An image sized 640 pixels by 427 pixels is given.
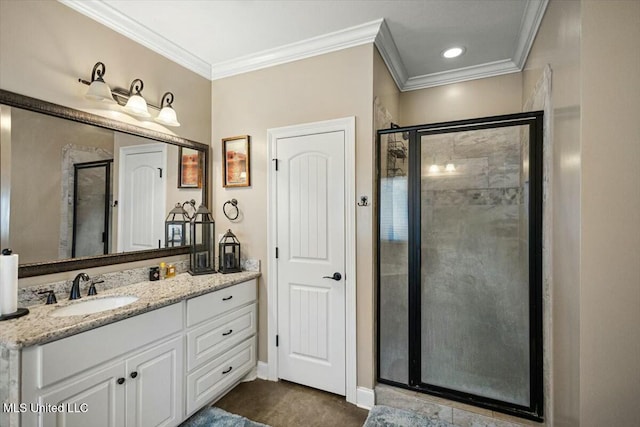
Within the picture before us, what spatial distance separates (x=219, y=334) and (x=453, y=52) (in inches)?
119

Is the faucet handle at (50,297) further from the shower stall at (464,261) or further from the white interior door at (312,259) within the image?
the shower stall at (464,261)

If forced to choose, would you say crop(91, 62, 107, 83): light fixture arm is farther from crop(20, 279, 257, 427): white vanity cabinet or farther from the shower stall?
the shower stall

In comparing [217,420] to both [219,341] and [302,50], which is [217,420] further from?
[302,50]

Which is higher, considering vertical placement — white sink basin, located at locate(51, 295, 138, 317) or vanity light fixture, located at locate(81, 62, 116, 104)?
vanity light fixture, located at locate(81, 62, 116, 104)

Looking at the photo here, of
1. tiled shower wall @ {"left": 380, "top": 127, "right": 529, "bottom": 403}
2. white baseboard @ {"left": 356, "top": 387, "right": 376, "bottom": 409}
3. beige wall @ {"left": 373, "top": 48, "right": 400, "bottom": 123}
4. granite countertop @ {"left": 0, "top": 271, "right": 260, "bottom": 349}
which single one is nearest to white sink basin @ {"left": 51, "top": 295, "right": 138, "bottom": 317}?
granite countertop @ {"left": 0, "top": 271, "right": 260, "bottom": 349}

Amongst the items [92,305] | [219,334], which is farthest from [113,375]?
[219,334]

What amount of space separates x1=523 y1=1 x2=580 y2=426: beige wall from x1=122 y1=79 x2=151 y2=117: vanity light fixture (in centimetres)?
257

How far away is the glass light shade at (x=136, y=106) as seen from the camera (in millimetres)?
2096

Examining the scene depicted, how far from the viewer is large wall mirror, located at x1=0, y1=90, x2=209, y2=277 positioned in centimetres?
163

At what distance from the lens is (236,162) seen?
2725 mm

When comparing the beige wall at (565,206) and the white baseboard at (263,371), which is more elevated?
the beige wall at (565,206)

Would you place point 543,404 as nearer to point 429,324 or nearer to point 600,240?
point 429,324

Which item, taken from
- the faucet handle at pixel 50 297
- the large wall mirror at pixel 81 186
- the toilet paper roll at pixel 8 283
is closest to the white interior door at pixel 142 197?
the large wall mirror at pixel 81 186

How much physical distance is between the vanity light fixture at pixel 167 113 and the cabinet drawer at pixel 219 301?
55.2 inches
